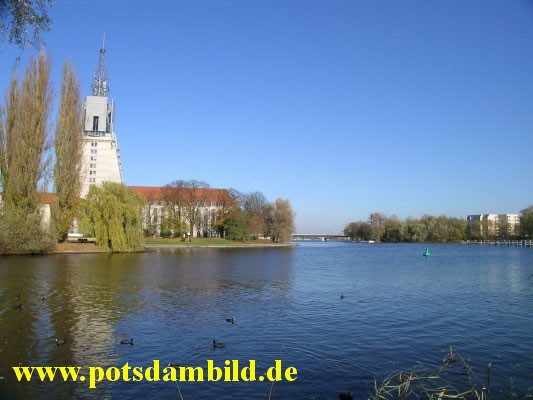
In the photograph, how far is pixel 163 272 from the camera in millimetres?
27234

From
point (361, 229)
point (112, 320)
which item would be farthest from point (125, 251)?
point (361, 229)

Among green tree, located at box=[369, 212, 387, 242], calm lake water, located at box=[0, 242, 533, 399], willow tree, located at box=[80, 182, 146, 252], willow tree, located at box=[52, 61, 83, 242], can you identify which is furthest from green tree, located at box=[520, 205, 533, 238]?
willow tree, located at box=[52, 61, 83, 242]

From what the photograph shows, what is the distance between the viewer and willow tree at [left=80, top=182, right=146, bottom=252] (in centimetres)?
4509

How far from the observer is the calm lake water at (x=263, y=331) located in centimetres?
778

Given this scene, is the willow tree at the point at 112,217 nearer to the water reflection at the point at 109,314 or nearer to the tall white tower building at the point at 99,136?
the water reflection at the point at 109,314

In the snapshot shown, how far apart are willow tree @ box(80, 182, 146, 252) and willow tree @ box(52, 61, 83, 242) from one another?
1681mm

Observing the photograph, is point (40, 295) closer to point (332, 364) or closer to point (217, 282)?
point (217, 282)

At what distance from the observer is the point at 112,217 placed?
45.3 m

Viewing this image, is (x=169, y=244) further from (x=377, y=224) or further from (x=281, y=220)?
(x=377, y=224)

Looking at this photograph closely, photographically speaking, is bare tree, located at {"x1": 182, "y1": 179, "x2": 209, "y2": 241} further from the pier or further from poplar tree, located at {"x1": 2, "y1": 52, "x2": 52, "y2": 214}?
the pier

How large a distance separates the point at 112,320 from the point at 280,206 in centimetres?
8144

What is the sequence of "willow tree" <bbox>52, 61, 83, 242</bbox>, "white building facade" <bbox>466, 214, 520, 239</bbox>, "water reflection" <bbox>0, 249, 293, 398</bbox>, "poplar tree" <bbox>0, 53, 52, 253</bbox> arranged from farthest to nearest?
"white building facade" <bbox>466, 214, 520, 239</bbox>
"willow tree" <bbox>52, 61, 83, 242</bbox>
"poplar tree" <bbox>0, 53, 52, 253</bbox>
"water reflection" <bbox>0, 249, 293, 398</bbox>

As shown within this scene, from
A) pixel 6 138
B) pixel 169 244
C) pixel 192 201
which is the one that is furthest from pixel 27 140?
pixel 192 201

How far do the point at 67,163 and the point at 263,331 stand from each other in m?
38.5
